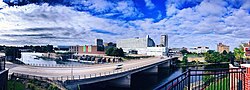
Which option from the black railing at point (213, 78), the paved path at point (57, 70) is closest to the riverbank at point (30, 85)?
the paved path at point (57, 70)

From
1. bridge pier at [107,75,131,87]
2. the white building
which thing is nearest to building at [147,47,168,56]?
the white building

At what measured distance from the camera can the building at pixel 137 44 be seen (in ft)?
527

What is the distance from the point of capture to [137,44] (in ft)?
556

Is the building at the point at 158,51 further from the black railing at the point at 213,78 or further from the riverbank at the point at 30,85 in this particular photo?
the black railing at the point at 213,78

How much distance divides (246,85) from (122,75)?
3024cm

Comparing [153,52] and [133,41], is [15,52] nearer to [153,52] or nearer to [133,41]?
[153,52]

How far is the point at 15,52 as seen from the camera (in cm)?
8488

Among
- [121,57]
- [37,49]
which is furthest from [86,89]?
[37,49]

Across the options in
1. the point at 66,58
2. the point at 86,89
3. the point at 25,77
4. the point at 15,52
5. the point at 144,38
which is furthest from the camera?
the point at 144,38

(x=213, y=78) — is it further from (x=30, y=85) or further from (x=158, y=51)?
(x=158, y=51)

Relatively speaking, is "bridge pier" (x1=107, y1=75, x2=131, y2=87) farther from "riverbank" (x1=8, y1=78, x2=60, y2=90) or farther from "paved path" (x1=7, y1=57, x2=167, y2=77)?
"riverbank" (x1=8, y1=78, x2=60, y2=90)

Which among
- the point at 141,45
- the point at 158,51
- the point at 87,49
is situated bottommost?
the point at 158,51

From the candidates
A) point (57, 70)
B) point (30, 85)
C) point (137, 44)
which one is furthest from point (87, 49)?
point (30, 85)

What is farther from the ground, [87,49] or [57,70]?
[87,49]
